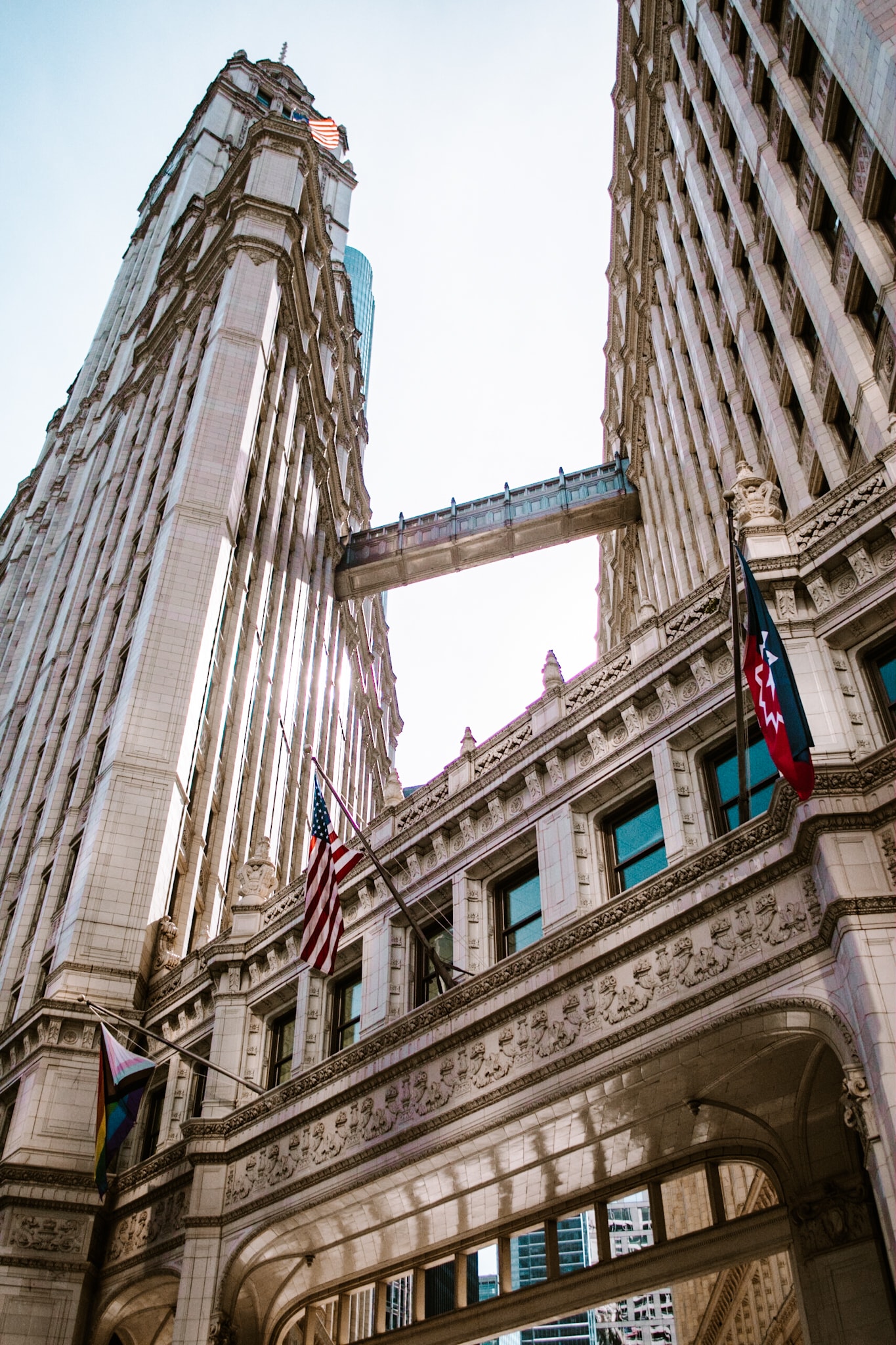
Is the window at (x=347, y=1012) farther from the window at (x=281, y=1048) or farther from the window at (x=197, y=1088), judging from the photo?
the window at (x=197, y=1088)

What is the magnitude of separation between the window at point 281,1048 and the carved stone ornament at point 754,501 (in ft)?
46.9

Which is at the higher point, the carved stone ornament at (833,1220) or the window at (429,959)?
the window at (429,959)

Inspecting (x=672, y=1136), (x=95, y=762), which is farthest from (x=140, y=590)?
(x=672, y=1136)

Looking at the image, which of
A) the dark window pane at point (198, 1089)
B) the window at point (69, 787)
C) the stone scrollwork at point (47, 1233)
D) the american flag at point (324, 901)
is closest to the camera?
the american flag at point (324, 901)

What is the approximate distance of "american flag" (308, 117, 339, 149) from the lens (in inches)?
2936

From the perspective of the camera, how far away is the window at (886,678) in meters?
16.7

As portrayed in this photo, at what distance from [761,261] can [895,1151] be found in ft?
89.4

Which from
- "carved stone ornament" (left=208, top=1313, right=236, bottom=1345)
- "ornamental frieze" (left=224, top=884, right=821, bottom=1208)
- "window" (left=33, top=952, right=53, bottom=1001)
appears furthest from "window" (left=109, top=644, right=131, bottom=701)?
"carved stone ornament" (left=208, top=1313, right=236, bottom=1345)

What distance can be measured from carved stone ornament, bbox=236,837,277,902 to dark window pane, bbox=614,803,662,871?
11.4m

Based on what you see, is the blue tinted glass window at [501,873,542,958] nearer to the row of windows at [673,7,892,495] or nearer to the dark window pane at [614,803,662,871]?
the dark window pane at [614,803,662,871]

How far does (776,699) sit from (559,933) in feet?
20.8

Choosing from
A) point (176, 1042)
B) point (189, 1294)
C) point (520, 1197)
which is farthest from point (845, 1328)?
point (176, 1042)

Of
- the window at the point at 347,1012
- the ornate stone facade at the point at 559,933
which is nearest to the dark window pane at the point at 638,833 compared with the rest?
the ornate stone facade at the point at 559,933

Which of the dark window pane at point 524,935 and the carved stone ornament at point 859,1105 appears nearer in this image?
the carved stone ornament at point 859,1105
